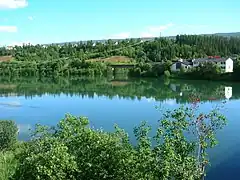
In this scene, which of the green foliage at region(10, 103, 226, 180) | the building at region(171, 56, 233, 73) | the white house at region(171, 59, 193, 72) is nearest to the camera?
the green foliage at region(10, 103, 226, 180)

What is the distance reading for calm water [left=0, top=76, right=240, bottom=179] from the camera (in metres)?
16.0

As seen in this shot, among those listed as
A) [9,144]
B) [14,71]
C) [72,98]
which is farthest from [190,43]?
[9,144]

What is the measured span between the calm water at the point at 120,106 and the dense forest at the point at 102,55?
18.3 meters

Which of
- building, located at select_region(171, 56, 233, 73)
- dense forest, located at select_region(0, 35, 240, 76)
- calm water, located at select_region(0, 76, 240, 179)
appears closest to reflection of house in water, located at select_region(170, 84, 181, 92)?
calm water, located at select_region(0, 76, 240, 179)

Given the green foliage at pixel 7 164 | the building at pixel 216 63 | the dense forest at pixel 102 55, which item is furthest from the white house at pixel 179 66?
the green foliage at pixel 7 164

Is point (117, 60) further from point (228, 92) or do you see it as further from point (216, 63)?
point (228, 92)

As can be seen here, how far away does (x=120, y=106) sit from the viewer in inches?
1152

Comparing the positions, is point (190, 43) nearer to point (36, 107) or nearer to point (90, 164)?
point (36, 107)

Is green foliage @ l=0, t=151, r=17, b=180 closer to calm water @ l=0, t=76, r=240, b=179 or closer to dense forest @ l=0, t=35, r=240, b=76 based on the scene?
calm water @ l=0, t=76, r=240, b=179

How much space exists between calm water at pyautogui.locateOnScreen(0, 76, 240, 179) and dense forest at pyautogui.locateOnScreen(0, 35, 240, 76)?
18.3 m

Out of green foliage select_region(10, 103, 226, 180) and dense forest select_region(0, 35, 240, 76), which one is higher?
dense forest select_region(0, 35, 240, 76)

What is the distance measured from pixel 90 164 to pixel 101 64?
60.2 meters

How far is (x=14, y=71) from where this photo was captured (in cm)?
6750

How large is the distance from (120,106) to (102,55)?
2002 inches
